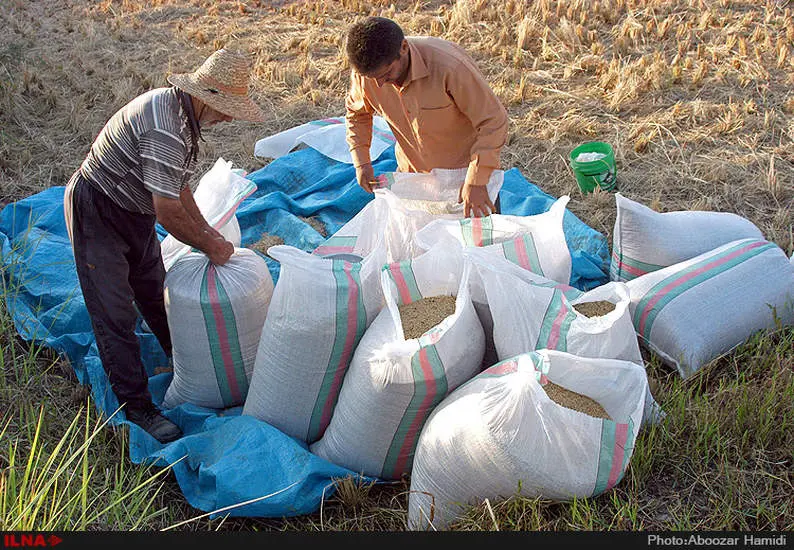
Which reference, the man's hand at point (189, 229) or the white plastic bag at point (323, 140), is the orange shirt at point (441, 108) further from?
the white plastic bag at point (323, 140)

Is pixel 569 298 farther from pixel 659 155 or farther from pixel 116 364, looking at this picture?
pixel 659 155

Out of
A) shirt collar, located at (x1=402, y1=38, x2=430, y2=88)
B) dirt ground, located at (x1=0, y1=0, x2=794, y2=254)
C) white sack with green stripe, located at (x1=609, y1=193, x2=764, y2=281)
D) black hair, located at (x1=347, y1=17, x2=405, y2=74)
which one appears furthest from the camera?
dirt ground, located at (x1=0, y1=0, x2=794, y2=254)

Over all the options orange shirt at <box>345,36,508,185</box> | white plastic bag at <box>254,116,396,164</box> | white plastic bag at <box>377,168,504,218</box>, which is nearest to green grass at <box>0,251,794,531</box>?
white plastic bag at <box>377,168,504,218</box>

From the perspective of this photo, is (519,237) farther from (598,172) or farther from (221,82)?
(598,172)

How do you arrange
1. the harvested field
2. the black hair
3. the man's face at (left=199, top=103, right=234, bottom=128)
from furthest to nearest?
the black hair
the man's face at (left=199, top=103, right=234, bottom=128)
the harvested field

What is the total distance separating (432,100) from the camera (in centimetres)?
302

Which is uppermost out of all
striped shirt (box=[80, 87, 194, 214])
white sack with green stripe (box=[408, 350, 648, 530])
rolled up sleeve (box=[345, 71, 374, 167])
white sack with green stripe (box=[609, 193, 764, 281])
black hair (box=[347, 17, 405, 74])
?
black hair (box=[347, 17, 405, 74])

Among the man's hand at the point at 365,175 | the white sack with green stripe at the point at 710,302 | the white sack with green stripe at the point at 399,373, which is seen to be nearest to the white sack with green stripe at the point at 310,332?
the white sack with green stripe at the point at 399,373

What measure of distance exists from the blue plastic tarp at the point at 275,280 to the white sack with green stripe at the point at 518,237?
70 cm

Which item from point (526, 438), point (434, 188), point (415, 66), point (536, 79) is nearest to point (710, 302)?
point (434, 188)

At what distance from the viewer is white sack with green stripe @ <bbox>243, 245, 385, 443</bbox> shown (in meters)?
2.49

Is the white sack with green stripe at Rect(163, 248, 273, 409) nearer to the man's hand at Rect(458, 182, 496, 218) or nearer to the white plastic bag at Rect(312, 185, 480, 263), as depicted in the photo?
the white plastic bag at Rect(312, 185, 480, 263)

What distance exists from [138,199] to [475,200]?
1.27 meters

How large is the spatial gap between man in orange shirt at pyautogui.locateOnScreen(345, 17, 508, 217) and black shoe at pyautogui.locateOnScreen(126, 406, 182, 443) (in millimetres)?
1392
